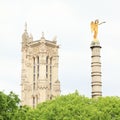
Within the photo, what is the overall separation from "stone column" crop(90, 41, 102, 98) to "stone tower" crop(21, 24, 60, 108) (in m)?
60.8

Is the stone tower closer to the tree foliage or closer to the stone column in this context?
the stone column

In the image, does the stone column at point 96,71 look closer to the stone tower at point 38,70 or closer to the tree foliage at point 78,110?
the tree foliage at point 78,110

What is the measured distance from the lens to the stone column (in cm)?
6594

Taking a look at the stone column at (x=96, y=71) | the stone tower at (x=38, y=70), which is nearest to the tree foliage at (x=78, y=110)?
the stone column at (x=96, y=71)

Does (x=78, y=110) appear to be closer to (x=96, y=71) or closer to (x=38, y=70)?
(x=96, y=71)

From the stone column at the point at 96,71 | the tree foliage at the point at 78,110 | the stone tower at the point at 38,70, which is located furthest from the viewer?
the stone tower at the point at 38,70

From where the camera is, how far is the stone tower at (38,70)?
5064 inches

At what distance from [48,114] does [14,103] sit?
11010 millimetres

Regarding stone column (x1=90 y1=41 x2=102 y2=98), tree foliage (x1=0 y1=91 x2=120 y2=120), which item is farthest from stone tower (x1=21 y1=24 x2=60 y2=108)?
tree foliage (x1=0 y1=91 x2=120 y2=120)

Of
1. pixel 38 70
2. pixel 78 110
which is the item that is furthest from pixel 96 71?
pixel 38 70

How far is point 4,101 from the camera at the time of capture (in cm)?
4153

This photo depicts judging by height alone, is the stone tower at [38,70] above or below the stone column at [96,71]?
above

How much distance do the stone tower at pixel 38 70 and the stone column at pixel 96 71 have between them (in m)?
60.8

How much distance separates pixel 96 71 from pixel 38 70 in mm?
66842
